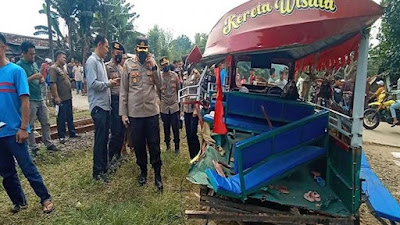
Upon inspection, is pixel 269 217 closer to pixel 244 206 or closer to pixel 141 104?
pixel 244 206

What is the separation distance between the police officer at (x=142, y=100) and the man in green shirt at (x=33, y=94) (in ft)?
6.96

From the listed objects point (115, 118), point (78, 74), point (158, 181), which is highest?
point (78, 74)

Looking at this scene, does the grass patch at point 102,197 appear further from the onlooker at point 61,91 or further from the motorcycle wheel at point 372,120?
the motorcycle wheel at point 372,120

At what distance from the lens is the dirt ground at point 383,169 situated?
12.0 ft

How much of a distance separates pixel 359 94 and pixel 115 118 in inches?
140

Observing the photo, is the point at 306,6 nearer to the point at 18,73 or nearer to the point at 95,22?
the point at 18,73

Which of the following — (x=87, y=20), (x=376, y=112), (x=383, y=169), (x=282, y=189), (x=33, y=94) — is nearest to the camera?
(x=282, y=189)

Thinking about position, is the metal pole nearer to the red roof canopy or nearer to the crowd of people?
the red roof canopy

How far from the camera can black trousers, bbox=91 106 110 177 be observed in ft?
13.0

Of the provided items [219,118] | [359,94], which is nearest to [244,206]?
[219,118]

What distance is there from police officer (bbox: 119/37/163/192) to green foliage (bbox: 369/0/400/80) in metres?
12.1

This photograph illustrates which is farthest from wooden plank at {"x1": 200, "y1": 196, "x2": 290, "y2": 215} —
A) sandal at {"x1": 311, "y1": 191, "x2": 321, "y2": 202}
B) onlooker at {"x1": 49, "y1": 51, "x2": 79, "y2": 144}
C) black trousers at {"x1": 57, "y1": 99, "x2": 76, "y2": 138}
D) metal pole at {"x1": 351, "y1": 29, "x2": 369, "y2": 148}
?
black trousers at {"x1": 57, "y1": 99, "x2": 76, "y2": 138}

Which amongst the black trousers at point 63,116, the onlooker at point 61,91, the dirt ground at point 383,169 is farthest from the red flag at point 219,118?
the black trousers at point 63,116

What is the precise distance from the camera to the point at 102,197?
3.68 metres
